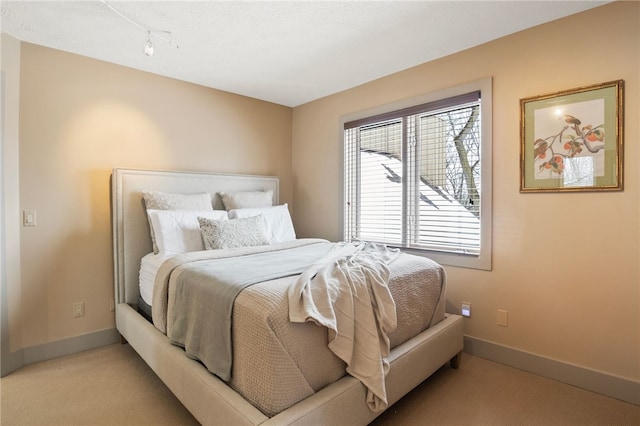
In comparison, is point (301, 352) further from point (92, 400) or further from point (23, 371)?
point (23, 371)

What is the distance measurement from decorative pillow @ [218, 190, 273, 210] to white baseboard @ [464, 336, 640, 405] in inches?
91.9

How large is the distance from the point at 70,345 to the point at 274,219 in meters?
1.98

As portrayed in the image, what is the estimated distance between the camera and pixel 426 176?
299 centimetres

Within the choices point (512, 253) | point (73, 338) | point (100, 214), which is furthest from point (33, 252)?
point (512, 253)

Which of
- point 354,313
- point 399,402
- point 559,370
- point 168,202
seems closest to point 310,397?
point 354,313

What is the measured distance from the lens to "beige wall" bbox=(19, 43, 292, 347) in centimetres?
250

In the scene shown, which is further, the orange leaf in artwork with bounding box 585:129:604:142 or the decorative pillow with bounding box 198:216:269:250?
the decorative pillow with bounding box 198:216:269:250

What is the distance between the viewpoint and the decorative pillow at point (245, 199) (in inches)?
132

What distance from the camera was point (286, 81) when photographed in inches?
132

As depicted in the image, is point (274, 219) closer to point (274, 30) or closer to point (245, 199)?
point (245, 199)

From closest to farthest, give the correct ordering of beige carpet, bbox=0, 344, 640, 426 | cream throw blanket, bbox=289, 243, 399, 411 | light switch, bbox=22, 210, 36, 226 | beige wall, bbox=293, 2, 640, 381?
cream throw blanket, bbox=289, 243, 399, 411
beige carpet, bbox=0, 344, 640, 426
beige wall, bbox=293, 2, 640, 381
light switch, bbox=22, 210, 36, 226

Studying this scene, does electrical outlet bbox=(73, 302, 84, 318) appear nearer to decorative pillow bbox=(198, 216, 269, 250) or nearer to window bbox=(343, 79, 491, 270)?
decorative pillow bbox=(198, 216, 269, 250)

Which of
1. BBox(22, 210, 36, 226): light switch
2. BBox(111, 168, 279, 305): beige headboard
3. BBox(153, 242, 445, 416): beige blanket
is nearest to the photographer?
BBox(153, 242, 445, 416): beige blanket

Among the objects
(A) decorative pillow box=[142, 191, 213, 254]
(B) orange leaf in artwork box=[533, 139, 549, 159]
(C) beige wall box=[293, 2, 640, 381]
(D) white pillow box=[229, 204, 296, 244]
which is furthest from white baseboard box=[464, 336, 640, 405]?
(A) decorative pillow box=[142, 191, 213, 254]
